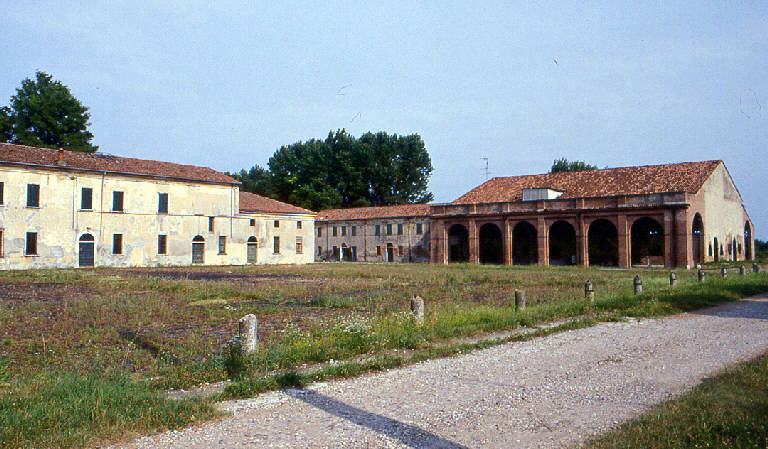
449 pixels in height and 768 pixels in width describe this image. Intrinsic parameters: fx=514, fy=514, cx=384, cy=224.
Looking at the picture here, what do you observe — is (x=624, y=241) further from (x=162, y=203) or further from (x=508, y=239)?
(x=162, y=203)

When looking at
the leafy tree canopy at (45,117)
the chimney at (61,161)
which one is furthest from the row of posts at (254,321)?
the leafy tree canopy at (45,117)

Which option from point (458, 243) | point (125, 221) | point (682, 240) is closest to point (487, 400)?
point (682, 240)

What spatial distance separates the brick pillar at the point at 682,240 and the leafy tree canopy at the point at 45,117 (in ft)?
177

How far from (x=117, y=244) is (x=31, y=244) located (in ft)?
16.9

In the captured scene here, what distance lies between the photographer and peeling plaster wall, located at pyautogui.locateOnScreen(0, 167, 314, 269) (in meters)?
32.4

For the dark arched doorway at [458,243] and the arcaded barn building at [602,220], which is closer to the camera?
the arcaded barn building at [602,220]

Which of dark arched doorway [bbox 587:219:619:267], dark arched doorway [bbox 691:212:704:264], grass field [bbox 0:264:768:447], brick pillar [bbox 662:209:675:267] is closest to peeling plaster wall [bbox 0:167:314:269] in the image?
grass field [bbox 0:264:768:447]

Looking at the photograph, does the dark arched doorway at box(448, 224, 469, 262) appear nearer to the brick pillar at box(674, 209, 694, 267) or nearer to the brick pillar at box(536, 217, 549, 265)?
the brick pillar at box(536, 217, 549, 265)

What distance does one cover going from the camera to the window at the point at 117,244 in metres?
36.4

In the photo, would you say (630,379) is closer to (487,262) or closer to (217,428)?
(217,428)

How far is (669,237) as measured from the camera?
1384 inches

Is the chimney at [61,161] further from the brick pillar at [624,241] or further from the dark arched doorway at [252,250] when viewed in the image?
the brick pillar at [624,241]

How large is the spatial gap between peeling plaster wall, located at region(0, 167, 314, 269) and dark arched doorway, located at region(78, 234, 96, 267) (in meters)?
0.23

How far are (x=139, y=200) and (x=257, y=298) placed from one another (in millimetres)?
26748
